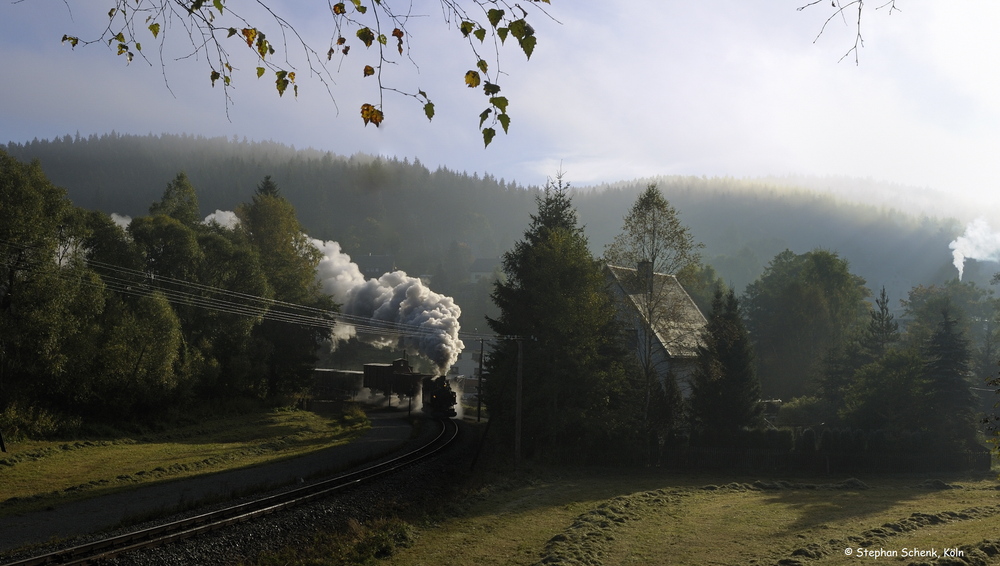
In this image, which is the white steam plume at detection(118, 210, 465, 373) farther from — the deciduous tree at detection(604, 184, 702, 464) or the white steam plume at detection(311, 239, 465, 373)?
A: the deciduous tree at detection(604, 184, 702, 464)

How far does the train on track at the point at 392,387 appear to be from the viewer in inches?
2174

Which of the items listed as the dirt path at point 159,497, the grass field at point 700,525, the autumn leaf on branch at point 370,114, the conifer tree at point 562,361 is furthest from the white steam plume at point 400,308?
the autumn leaf on branch at point 370,114

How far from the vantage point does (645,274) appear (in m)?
38.4

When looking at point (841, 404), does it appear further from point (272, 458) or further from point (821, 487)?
point (272, 458)

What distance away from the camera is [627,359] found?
38438 millimetres

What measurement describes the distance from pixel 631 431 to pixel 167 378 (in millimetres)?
27060

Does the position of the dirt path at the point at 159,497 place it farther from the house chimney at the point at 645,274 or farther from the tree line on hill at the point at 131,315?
the house chimney at the point at 645,274

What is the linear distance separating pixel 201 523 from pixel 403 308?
147 ft

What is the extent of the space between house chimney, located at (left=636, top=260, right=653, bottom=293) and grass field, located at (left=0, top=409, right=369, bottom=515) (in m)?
18.8

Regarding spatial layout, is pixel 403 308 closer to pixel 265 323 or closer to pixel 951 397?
pixel 265 323

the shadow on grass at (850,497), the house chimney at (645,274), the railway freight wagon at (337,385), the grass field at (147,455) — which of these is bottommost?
the shadow on grass at (850,497)

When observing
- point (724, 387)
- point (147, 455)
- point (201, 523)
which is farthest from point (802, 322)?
point (201, 523)

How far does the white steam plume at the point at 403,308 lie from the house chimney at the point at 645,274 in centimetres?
2164

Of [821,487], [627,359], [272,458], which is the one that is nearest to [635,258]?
[627,359]
